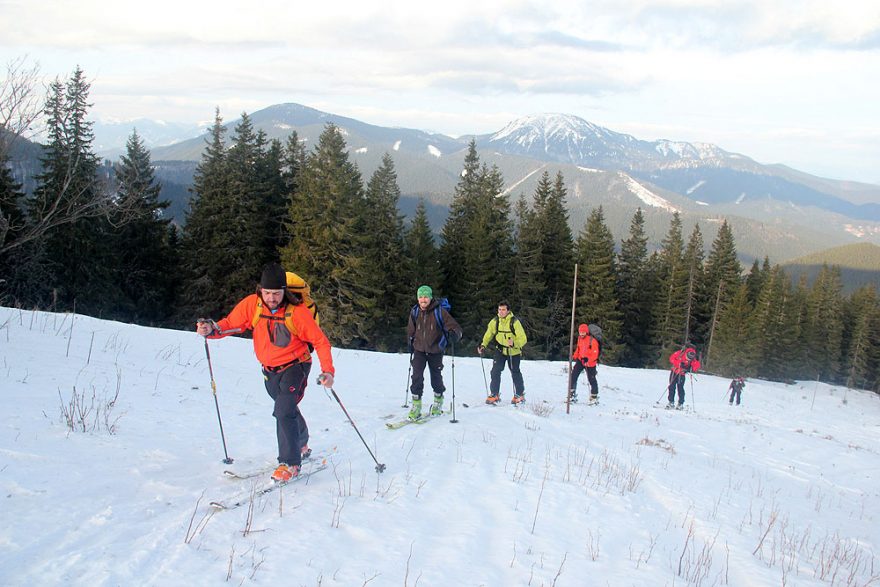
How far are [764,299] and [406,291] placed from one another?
39.0 m

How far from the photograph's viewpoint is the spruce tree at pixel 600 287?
42.3 meters

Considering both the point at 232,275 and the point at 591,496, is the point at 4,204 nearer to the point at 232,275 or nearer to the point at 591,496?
the point at 232,275

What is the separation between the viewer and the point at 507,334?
11789mm

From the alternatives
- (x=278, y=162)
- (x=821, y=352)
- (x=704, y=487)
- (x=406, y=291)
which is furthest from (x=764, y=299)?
(x=704, y=487)

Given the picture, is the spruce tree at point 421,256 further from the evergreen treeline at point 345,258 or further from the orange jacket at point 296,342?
the orange jacket at point 296,342

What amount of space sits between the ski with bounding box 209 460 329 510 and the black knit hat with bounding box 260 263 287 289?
6.39ft

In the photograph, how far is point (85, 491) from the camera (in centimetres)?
458

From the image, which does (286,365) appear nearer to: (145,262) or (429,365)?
(429,365)

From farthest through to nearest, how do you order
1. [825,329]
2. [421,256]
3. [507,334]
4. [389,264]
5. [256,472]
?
[825,329]
[421,256]
[389,264]
[507,334]
[256,472]

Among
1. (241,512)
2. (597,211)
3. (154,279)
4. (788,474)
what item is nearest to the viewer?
(241,512)

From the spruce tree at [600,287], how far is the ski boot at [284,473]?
3838 cm

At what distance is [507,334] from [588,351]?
376 cm

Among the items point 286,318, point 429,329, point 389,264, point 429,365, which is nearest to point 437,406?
point 429,365

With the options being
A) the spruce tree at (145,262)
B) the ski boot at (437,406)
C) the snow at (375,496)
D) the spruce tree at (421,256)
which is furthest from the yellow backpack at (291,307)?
the spruce tree at (145,262)
